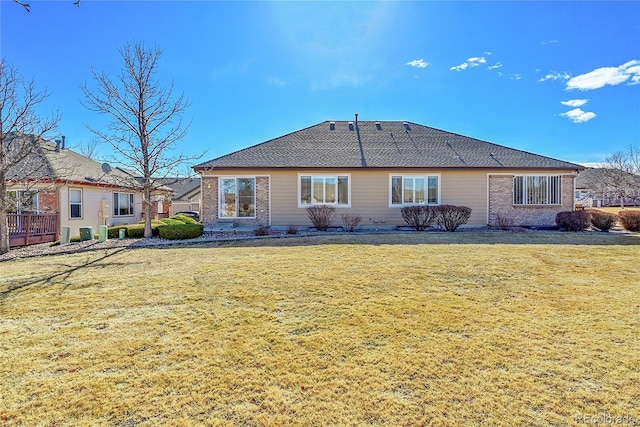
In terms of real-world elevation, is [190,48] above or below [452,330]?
above

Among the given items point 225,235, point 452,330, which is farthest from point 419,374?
point 225,235

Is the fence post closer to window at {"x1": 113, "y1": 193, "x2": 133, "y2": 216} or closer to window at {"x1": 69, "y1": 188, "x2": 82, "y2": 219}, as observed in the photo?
window at {"x1": 69, "y1": 188, "x2": 82, "y2": 219}

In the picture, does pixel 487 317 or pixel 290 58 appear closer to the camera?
pixel 487 317

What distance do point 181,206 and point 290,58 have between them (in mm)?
27314

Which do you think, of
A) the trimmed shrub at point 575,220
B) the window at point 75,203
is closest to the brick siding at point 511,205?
the trimmed shrub at point 575,220

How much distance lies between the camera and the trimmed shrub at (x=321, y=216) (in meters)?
13.7

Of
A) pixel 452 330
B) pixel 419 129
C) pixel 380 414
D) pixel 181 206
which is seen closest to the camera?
pixel 380 414

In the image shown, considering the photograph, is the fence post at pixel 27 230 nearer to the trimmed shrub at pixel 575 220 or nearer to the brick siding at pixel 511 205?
the brick siding at pixel 511 205

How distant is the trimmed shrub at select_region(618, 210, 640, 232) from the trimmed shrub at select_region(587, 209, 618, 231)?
27cm

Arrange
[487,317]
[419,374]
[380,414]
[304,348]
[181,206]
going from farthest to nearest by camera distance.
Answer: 1. [181,206]
2. [487,317]
3. [304,348]
4. [419,374]
5. [380,414]

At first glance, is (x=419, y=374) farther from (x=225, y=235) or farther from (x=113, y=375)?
(x=225, y=235)

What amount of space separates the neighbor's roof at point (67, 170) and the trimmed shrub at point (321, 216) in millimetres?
7461

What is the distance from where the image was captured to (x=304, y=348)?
3.39 meters

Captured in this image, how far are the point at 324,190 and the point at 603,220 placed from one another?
1256 centimetres
